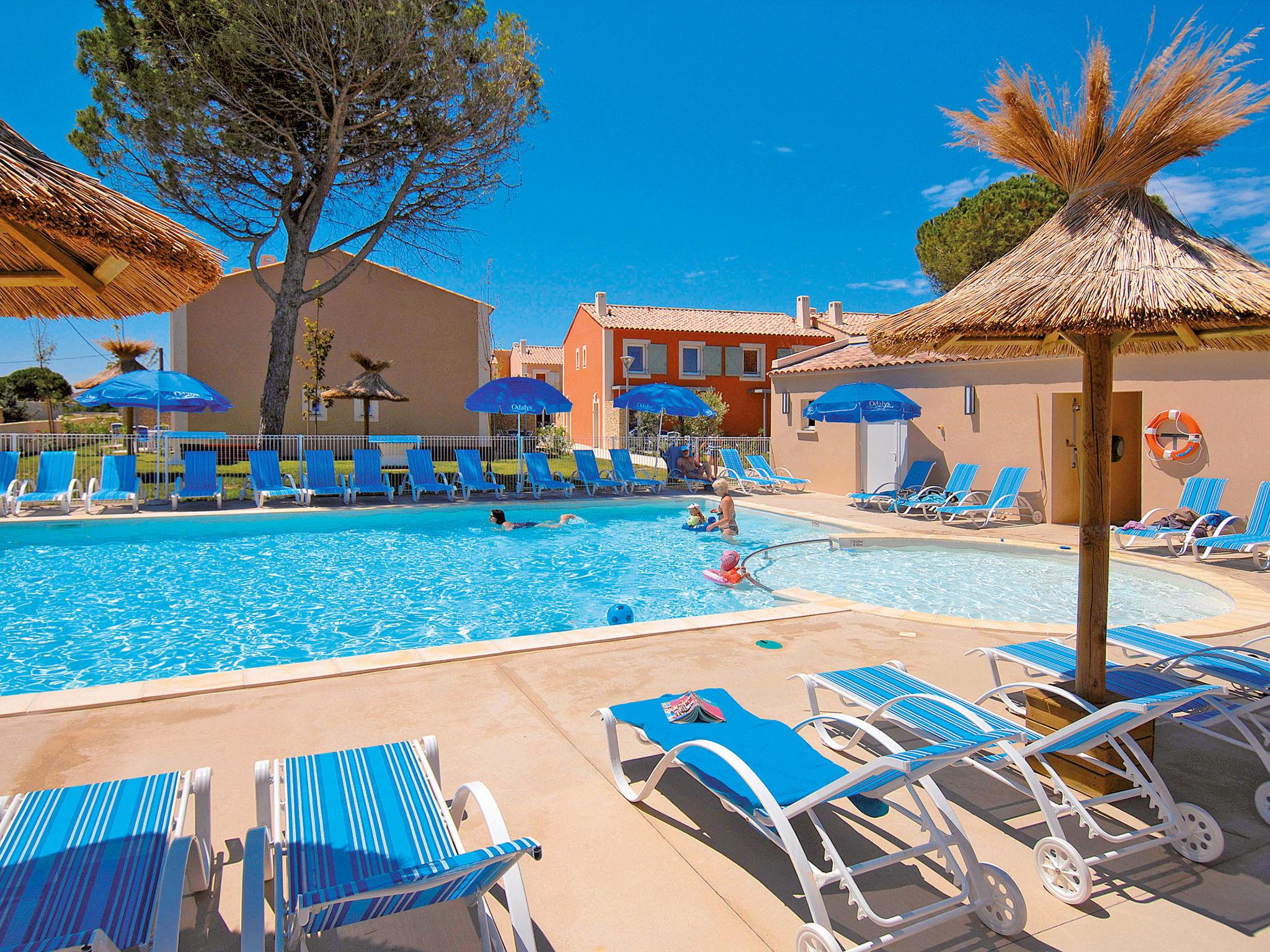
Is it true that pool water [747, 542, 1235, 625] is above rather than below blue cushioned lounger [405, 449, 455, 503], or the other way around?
below

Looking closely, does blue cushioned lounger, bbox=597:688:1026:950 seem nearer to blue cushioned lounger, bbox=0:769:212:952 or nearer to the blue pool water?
blue cushioned lounger, bbox=0:769:212:952

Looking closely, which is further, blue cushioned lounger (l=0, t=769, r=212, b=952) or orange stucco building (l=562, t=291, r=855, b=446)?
orange stucco building (l=562, t=291, r=855, b=446)

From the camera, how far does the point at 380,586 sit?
910 centimetres

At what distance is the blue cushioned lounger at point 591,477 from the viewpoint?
17047 millimetres

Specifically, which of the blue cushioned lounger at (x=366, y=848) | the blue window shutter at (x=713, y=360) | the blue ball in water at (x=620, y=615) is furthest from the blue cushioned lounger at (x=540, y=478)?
the blue window shutter at (x=713, y=360)

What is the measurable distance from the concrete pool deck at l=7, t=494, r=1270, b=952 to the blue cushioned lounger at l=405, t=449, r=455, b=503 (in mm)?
10725

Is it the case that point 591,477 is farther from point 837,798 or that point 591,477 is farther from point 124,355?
point 124,355

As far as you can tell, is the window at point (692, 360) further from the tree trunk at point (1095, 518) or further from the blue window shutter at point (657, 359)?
the tree trunk at point (1095, 518)

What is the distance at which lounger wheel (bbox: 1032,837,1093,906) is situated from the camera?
2504 mm

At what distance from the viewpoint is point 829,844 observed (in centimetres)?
237

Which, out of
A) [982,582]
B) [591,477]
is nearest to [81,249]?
[982,582]

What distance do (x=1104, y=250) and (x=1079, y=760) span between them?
7.58 ft

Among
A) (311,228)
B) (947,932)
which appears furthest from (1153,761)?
(311,228)

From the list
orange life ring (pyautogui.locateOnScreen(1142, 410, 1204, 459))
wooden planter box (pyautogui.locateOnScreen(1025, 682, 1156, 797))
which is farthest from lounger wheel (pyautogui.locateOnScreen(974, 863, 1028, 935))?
orange life ring (pyautogui.locateOnScreen(1142, 410, 1204, 459))
